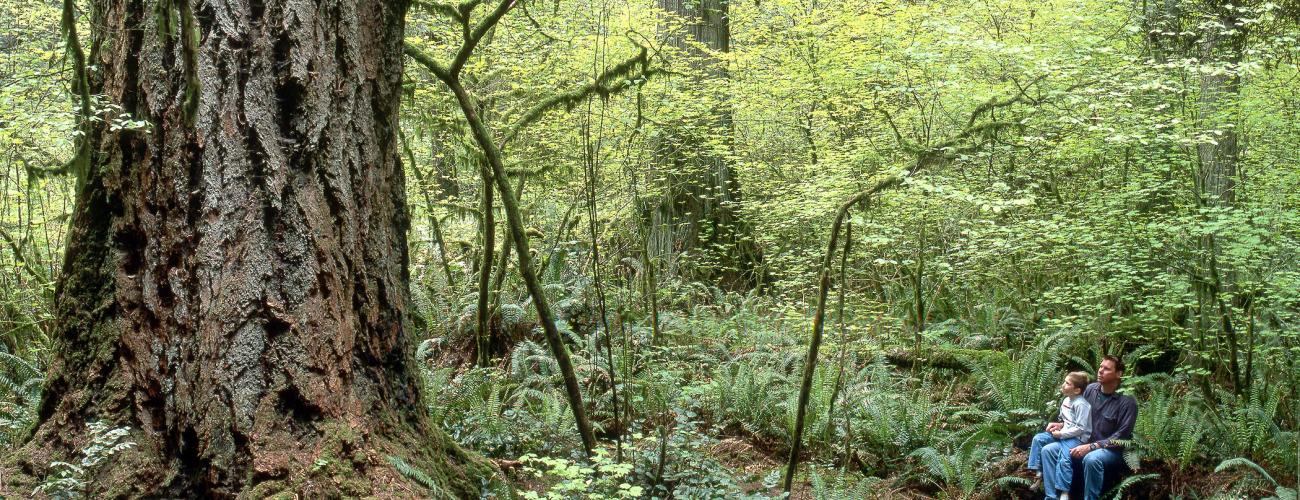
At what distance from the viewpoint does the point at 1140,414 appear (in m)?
6.95

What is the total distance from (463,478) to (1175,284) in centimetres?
672

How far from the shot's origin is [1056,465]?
6.30m

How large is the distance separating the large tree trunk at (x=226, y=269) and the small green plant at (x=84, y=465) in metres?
0.04

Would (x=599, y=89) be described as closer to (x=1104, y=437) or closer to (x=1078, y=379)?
(x=1078, y=379)

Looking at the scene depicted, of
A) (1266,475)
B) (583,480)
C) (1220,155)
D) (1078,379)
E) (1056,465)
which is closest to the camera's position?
(583,480)

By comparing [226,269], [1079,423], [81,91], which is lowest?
[1079,423]

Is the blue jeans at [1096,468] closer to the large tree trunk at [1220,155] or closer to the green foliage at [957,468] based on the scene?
the green foliage at [957,468]

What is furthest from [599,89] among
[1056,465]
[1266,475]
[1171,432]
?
[1266,475]

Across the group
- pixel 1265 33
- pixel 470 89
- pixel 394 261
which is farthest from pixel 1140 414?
pixel 470 89

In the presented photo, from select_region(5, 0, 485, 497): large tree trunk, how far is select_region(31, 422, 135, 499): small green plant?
4cm

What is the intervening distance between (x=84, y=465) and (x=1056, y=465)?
21.2ft

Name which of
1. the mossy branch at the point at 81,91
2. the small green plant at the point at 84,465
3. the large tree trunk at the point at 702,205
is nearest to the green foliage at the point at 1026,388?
the large tree trunk at the point at 702,205

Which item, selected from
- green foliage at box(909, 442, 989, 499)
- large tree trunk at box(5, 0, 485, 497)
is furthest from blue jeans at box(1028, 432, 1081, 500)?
large tree trunk at box(5, 0, 485, 497)

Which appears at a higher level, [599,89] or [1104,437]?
[599,89]
